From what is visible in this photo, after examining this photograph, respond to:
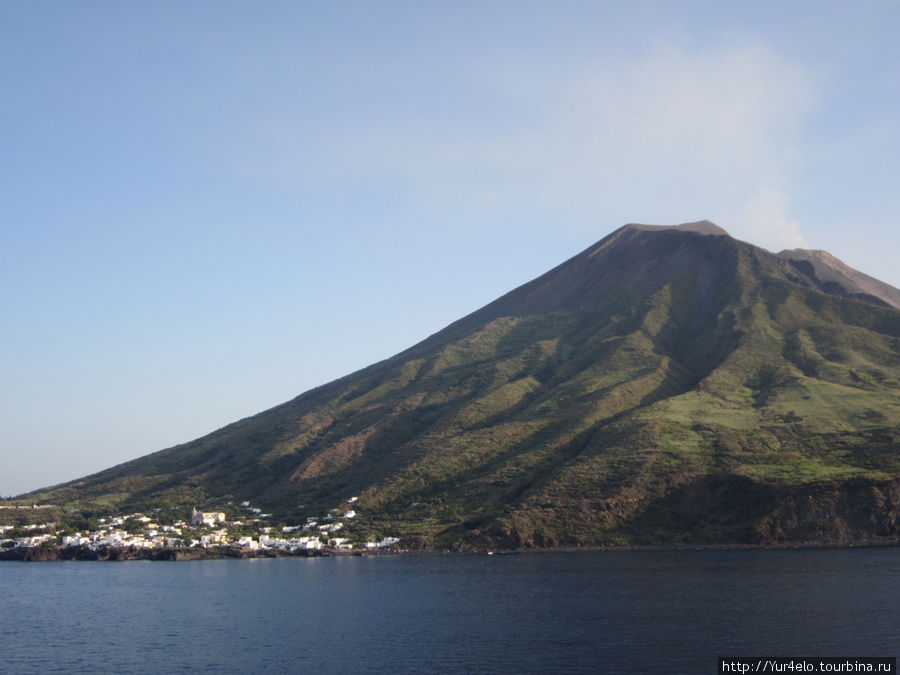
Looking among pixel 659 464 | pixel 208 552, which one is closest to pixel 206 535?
pixel 208 552

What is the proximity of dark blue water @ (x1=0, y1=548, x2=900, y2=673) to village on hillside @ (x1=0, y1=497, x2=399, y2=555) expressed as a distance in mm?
32779

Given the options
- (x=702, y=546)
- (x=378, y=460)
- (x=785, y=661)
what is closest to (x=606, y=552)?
(x=702, y=546)

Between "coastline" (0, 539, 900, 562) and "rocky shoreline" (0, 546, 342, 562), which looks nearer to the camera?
"coastline" (0, 539, 900, 562)

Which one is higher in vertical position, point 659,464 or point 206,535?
A: point 659,464

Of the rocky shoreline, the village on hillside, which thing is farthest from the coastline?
the village on hillside

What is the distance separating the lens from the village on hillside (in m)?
146

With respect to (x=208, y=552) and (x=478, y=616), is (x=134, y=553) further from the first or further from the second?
(x=478, y=616)

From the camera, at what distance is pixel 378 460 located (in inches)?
7603

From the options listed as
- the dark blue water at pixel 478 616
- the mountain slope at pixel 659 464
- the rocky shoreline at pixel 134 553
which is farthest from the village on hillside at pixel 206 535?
the dark blue water at pixel 478 616

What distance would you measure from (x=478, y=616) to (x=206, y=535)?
98.4 m

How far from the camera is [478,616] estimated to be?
2869 inches

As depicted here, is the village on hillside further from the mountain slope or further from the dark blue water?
the dark blue water

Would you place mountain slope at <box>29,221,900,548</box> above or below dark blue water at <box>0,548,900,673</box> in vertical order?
above

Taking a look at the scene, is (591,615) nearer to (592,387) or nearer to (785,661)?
(785,661)
